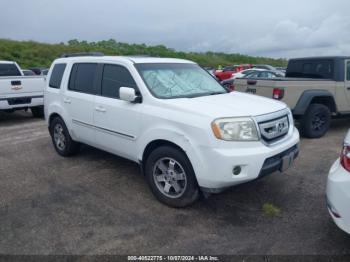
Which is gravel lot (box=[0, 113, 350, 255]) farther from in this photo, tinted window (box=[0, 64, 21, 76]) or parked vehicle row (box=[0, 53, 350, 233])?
tinted window (box=[0, 64, 21, 76])

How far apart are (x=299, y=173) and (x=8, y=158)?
4.95 meters

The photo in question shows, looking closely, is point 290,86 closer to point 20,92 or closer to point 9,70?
point 20,92

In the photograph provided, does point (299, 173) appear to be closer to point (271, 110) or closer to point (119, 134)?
point (271, 110)

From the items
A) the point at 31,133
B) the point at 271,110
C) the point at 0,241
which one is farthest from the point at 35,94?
the point at 271,110

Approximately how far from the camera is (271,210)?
3865 millimetres

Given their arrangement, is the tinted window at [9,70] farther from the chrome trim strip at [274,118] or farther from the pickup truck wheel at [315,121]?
the chrome trim strip at [274,118]

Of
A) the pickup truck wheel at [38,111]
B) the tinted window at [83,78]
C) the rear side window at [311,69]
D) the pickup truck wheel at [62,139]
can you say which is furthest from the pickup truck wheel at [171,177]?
the pickup truck wheel at [38,111]

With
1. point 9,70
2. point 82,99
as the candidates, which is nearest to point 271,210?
point 82,99

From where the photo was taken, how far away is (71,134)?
18.4 feet

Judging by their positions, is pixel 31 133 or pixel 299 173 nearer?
pixel 299 173

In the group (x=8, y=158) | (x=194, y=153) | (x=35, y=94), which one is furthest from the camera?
(x=35, y=94)

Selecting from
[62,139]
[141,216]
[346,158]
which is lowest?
[141,216]

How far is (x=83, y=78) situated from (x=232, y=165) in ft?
9.68

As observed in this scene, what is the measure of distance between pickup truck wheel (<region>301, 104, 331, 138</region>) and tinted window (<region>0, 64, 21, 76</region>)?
28.6 ft
